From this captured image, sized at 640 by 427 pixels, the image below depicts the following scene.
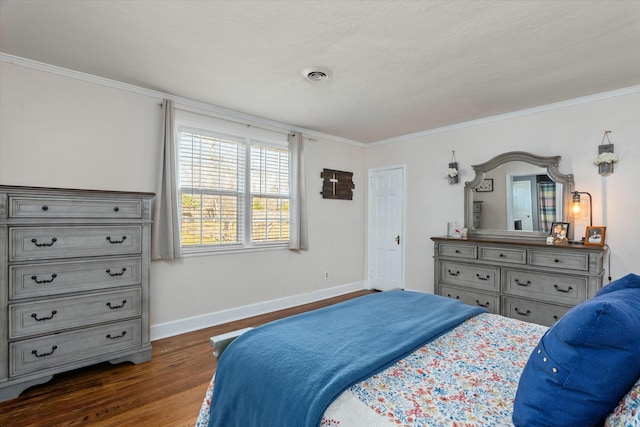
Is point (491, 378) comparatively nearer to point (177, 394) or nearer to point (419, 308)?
point (419, 308)

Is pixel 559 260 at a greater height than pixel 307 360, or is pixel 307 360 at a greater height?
pixel 559 260

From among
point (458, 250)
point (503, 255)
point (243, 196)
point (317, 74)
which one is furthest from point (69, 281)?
point (503, 255)

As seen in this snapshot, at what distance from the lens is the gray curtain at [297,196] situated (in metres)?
4.33

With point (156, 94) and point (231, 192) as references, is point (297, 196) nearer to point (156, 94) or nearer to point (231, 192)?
point (231, 192)

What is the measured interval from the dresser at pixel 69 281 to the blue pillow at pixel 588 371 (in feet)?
9.32

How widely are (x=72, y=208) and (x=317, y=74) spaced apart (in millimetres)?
2259

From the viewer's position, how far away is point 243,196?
392 centimetres

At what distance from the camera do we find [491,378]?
1.27 m

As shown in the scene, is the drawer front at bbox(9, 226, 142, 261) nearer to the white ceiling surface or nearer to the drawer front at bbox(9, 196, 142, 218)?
the drawer front at bbox(9, 196, 142, 218)

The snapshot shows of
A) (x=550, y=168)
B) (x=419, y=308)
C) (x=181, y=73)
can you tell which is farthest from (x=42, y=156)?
(x=550, y=168)

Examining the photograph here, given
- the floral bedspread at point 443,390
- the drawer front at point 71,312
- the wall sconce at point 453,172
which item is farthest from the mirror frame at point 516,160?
the drawer front at point 71,312

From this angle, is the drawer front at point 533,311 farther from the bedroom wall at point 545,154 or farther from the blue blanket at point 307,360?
the blue blanket at point 307,360

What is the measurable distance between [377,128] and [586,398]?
3.97m

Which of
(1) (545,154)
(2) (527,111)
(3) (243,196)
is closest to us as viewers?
(1) (545,154)
